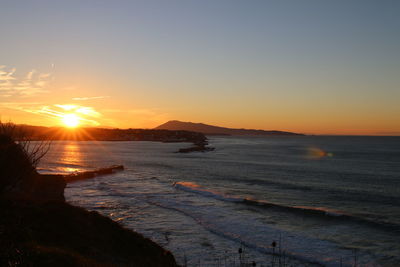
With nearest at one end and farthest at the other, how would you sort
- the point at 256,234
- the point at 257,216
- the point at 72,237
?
the point at 72,237 < the point at 256,234 < the point at 257,216

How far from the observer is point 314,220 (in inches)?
765

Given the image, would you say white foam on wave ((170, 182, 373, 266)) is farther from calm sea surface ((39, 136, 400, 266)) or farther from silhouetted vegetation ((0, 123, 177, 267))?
silhouetted vegetation ((0, 123, 177, 267))

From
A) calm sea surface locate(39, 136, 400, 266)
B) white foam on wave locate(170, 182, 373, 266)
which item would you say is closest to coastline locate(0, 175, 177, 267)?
calm sea surface locate(39, 136, 400, 266)

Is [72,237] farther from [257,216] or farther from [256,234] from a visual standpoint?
[257,216]

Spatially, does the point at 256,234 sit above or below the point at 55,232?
below

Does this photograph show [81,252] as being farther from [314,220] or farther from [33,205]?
[314,220]

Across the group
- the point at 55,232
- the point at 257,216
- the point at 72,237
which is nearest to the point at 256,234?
the point at 257,216

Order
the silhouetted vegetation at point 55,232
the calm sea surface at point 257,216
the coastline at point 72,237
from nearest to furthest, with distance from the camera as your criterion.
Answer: the silhouetted vegetation at point 55,232 → the coastline at point 72,237 → the calm sea surface at point 257,216

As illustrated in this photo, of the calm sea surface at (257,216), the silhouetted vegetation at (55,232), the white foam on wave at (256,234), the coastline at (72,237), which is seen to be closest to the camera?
the silhouetted vegetation at (55,232)

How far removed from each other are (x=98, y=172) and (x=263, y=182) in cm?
2105

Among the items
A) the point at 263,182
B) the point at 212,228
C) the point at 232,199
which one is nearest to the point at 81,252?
the point at 212,228

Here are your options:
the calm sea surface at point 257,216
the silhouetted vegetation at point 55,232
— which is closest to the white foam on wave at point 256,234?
the calm sea surface at point 257,216

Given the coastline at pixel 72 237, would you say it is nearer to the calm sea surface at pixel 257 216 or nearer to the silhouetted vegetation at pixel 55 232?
the silhouetted vegetation at pixel 55 232

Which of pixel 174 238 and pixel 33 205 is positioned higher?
pixel 33 205
